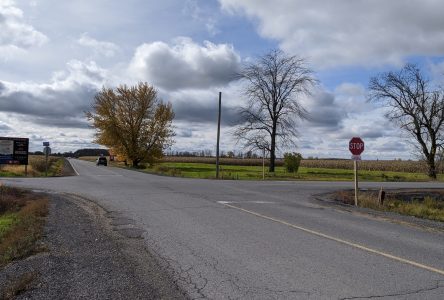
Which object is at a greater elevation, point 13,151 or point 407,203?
point 13,151

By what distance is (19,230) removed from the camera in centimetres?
1081

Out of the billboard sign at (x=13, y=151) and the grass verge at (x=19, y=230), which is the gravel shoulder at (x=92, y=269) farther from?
the billboard sign at (x=13, y=151)

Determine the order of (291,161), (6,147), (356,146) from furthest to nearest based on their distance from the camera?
(291,161) → (6,147) → (356,146)

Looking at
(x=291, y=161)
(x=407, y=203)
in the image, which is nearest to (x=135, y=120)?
(x=291, y=161)

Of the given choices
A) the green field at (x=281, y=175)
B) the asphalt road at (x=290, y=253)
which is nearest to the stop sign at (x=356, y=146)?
the asphalt road at (x=290, y=253)

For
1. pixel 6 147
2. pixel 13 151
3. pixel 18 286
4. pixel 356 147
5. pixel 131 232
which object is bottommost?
pixel 18 286

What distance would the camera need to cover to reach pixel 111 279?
6582 millimetres

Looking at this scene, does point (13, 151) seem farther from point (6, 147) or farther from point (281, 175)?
point (281, 175)

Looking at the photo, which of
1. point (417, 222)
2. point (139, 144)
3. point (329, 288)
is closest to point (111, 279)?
point (329, 288)

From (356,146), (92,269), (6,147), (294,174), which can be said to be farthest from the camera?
(294,174)

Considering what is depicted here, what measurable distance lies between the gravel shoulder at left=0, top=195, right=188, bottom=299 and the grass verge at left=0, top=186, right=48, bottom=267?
266mm

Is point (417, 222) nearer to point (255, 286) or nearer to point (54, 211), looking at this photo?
point (255, 286)

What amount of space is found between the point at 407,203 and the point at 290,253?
16.8m

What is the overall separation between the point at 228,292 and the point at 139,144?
68552mm
